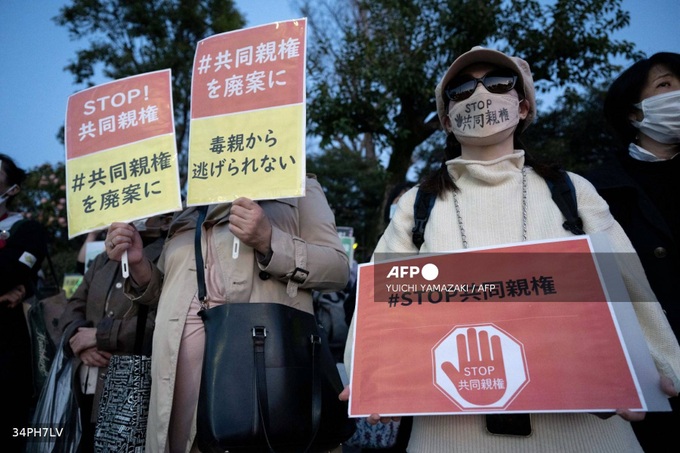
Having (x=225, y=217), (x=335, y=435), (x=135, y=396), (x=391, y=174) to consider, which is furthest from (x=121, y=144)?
(x=391, y=174)

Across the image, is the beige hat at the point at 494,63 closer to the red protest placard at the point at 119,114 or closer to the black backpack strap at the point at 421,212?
the black backpack strap at the point at 421,212

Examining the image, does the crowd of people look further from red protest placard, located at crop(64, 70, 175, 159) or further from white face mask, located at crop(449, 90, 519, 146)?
red protest placard, located at crop(64, 70, 175, 159)

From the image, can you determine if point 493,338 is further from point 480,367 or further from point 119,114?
point 119,114

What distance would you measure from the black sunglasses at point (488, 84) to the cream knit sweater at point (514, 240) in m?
0.28

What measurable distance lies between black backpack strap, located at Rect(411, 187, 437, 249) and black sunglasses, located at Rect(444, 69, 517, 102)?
1.38ft

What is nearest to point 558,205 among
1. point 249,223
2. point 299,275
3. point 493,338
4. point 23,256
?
point 493,338

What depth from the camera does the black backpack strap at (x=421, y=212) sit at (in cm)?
181

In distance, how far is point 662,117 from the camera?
7.73ft

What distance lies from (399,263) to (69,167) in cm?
185

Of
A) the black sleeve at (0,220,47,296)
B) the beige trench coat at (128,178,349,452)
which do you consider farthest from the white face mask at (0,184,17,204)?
the beige trench coat at (128,178,349,452)

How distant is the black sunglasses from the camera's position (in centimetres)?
192

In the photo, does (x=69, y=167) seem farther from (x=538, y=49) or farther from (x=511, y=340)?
(x=538, y=49)

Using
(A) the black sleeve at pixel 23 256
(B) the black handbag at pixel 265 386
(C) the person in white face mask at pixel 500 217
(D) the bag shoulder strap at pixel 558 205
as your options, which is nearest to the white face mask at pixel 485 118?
(C) the person in white face mask at pixel 500 217

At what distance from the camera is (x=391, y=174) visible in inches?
432
